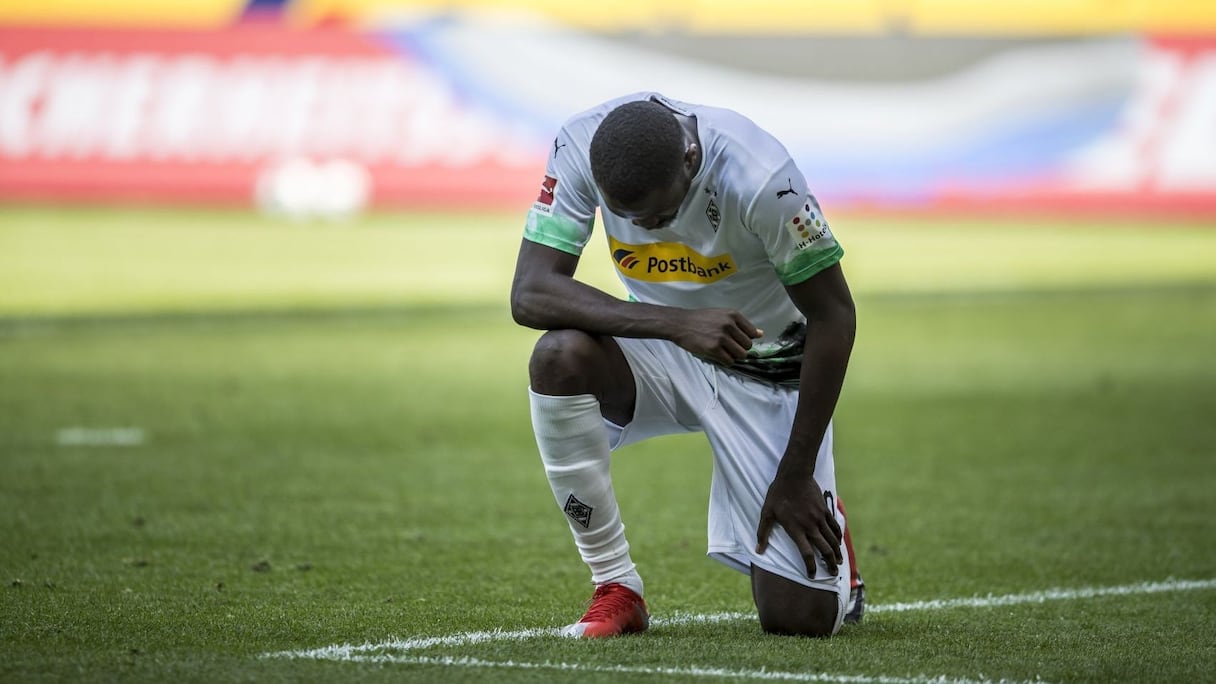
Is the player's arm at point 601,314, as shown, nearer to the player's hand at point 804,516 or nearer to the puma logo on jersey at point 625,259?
the puma logo on jersey at point 625,259

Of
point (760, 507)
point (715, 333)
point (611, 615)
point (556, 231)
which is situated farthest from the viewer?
point (760, 507)

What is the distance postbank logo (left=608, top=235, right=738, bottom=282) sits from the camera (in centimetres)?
496

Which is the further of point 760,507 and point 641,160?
point 760,507

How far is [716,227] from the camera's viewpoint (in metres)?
4.83

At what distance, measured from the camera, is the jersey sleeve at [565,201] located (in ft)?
16.0

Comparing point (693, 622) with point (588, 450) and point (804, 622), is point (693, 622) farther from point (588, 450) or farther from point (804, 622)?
point (588, 450)

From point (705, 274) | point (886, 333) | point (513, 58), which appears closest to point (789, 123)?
point (513, 58)

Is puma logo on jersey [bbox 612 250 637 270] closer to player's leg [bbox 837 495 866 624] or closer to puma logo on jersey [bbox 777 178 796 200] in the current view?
puma logo on jersey [bbox 777 178 796 200]

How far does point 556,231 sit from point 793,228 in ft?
2.31

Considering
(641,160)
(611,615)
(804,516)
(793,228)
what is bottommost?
(611,615)

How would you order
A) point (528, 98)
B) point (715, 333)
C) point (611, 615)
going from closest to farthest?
point (715, 333) → point (611, 615) → point (528, 98)

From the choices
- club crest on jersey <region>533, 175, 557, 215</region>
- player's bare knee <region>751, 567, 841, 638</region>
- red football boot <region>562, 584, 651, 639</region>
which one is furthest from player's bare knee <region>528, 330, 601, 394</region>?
player's bare knee <region>751, 567, 841, 638</region>

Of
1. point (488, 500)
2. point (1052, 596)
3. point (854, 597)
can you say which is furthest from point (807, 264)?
point (488, 500)

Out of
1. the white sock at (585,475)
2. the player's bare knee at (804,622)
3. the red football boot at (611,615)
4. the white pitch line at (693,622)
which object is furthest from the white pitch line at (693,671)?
the white sock at (585,475)
